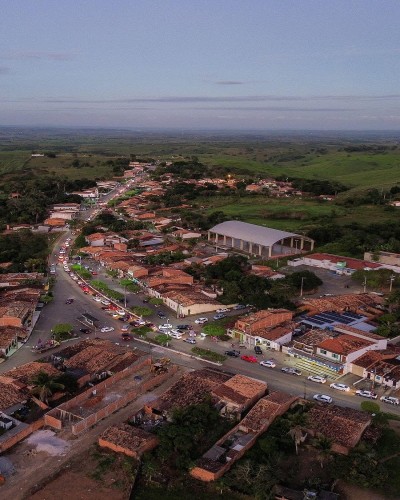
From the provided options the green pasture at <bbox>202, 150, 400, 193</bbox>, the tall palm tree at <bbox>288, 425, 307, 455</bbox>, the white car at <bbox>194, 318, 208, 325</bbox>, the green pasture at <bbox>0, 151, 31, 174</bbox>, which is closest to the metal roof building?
the white car at <bbox>194, 318, 208, 325</bbox>

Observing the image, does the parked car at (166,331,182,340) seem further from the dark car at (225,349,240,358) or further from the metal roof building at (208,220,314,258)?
the metal roof building at (208,220,314,258)

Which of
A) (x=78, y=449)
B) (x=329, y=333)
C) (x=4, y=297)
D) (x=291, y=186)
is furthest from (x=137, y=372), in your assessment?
(x=291, y=186)

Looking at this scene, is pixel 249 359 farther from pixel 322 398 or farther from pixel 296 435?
pixel 296 435

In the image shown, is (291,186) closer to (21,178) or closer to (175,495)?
(21,178)

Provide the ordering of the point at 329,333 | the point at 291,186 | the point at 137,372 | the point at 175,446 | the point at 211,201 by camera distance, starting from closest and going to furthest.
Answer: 1. the point at 175,446
2. the point at 137,372
3. the point at 329,333
4. the point at 211,201
5. the point at 291,186

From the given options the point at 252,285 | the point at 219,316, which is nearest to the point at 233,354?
the point at 219,316
